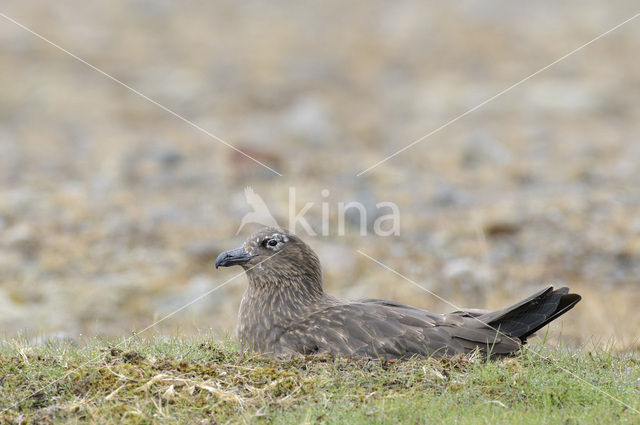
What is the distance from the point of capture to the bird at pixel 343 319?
676 cm

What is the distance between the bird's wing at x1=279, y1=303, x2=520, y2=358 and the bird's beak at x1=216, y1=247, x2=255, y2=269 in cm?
87

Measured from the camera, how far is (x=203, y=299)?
1204cm

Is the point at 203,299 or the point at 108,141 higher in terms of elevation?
the point at 108,141

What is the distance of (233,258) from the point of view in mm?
7695

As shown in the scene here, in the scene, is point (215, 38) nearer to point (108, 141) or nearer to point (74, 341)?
point (108, 141)

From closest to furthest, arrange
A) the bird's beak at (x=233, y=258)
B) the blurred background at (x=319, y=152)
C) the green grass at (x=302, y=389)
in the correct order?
the green grass at (x=302, y=389) → the bird's beak at (x=233, y=258) → the blurred background at (x=319, y=152)

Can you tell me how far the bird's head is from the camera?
7785mm

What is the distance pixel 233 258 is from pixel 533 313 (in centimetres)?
264

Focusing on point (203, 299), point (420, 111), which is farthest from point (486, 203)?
point (420, 111)

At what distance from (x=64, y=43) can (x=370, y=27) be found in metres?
10.2

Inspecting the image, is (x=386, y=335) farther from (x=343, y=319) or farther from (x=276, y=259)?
(x=276, y=259)

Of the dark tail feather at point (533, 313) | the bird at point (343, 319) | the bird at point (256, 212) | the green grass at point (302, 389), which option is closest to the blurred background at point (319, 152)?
the bird at point (256, 212)

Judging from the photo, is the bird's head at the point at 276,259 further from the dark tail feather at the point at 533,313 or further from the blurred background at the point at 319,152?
the dark tail feather at the point at 533,313

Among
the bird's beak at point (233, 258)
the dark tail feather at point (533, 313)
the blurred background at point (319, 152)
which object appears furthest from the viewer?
the blurred background at point (319, 152)
